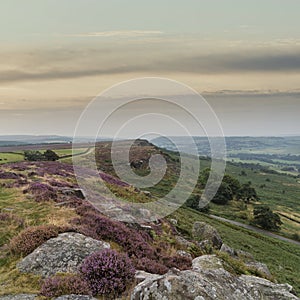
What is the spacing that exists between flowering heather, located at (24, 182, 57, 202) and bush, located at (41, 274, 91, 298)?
14.2m

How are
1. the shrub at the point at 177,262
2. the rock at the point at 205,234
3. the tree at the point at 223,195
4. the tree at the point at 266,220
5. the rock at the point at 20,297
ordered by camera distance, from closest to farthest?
the rock at the point at 20,297, the shrub at the point at 177,262, the rock at the point at 205,234, the tree at the point at 266,220, the tree at the point at 223,195

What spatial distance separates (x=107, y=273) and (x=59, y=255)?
274 cm

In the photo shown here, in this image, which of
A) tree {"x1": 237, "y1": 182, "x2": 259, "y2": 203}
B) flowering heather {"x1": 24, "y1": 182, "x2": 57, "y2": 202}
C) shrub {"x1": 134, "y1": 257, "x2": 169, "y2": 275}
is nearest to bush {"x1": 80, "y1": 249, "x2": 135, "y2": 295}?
shrub {"x1": 134, "y1": 257, "x2": 169, "y2": 275}

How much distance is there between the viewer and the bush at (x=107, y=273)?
11008 mm

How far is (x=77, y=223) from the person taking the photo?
18.0m

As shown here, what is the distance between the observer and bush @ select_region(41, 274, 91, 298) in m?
10.3

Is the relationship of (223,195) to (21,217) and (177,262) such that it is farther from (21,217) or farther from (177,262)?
(21,217)

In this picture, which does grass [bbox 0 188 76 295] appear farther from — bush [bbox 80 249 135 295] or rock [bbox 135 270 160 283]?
rock [bbox 135 270 160 283]

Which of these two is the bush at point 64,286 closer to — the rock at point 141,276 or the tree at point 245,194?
the rock at point 141,276

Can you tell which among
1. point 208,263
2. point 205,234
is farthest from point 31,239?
point 205,234

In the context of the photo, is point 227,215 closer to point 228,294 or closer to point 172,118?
point 172,118

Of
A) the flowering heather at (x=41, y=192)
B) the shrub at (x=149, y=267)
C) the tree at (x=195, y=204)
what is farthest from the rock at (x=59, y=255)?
the tree at (x=195, y=204)

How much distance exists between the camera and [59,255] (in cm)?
1313

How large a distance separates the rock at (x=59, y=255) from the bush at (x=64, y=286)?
1.34 m
